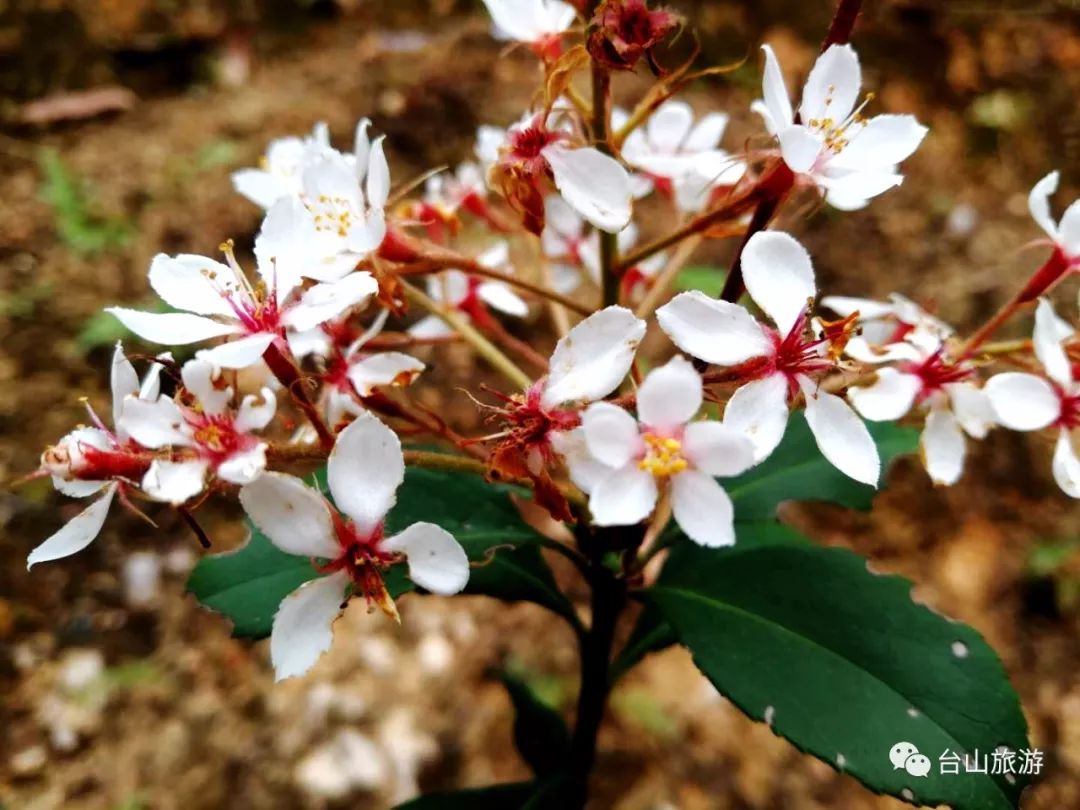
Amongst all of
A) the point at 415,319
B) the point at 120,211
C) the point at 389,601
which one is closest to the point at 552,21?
the point at 389,601

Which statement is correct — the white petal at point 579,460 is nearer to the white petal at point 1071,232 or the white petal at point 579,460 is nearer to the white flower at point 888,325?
the white flower at point 888,325

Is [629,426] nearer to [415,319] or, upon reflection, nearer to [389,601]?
[389,601]

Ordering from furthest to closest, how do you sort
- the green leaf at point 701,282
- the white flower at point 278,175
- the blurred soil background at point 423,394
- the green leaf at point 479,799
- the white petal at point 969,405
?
1. the blurred soil background at point 423,394
2. the green leaf at point 701,282
3. the green leaf at point 479,799
4. the white flower at point 278,175
5. the white petal at point 969,405

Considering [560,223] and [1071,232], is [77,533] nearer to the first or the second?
[560,223]

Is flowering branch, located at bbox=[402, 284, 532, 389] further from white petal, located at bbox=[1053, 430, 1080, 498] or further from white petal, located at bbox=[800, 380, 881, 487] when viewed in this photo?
white petal, located at bbox=[1053, 430, 1080, 498]

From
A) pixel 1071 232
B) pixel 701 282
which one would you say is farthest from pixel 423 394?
pixel 1071 232

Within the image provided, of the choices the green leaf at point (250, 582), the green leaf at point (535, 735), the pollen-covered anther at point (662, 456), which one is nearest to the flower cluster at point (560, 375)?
the pollen-covered anther at point (662, 456)
